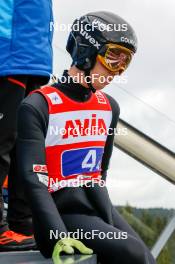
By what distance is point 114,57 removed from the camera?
123 inches

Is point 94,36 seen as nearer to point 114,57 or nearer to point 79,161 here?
point 114,57

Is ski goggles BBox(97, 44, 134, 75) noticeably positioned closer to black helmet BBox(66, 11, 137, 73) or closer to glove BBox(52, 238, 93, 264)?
black helmet BBox(66, 11, 137, 73)

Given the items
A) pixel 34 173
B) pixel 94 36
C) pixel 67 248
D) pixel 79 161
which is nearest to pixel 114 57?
pixel 94 36

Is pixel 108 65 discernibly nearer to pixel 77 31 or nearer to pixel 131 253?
pixel 77 31

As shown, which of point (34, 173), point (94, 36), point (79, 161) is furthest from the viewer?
point (94, 36)

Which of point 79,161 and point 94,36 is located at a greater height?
Result: point 94,36

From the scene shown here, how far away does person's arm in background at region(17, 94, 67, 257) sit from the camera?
277 cm

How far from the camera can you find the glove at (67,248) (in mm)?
2609

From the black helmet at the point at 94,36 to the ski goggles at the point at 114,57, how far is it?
0.06 feet

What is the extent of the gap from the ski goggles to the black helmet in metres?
0.02

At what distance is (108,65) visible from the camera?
311 centimetres

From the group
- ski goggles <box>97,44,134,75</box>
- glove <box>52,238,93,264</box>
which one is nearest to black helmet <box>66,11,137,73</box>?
ski goggles <box>97,44,134,75</box>

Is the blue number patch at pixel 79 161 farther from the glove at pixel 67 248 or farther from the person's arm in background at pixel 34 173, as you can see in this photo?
the glove at pixel 67 248

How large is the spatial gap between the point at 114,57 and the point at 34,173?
0.61 meters
